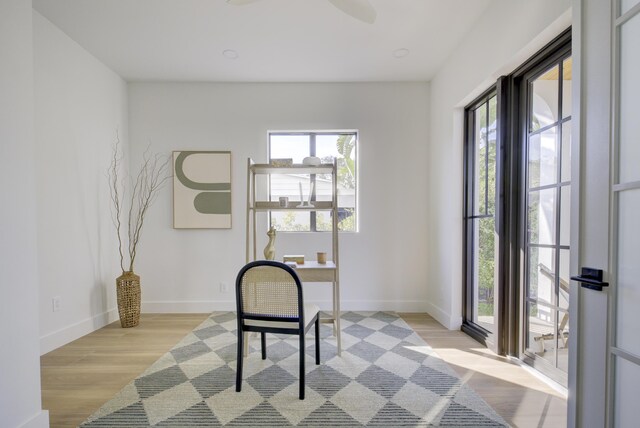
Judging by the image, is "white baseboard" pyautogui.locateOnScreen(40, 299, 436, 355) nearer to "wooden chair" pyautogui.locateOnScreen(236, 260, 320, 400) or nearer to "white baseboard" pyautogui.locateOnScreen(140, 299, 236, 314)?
"white baseboard" pyautogui.locateOnScreen(140, 299, 236, 314)

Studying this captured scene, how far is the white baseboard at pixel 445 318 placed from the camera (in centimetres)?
339

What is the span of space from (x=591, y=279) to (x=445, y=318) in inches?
93.6

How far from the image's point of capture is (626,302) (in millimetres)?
1181

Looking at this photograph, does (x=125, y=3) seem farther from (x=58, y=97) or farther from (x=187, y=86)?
(x=187, y=86)

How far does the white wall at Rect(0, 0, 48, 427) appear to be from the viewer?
1.52m

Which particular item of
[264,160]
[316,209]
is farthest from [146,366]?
[264,160]

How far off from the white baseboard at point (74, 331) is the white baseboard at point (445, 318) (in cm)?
363

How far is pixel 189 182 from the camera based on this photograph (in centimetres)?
400

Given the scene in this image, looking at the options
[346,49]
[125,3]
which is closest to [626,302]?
[346,49]

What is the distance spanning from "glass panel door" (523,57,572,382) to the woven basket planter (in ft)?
12.1

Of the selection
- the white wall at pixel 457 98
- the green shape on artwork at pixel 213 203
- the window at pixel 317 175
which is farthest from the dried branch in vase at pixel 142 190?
the white wall at pixel 457 98

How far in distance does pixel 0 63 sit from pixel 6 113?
22 cm

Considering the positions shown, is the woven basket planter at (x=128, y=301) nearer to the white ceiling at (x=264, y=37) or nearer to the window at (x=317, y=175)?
the window at (x=317, y=175)

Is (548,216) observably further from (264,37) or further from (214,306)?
(214,306)
